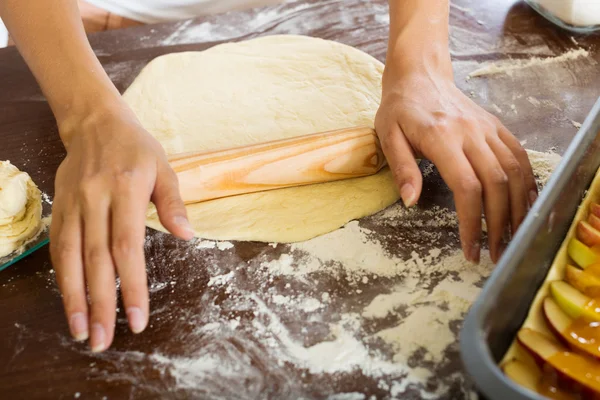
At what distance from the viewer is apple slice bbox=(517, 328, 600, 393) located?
79cm

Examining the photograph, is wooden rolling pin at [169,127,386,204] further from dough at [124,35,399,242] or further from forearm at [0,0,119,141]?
forearm at [0,0,119,141]

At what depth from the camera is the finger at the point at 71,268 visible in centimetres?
99

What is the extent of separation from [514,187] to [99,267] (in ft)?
2.70

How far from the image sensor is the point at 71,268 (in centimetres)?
103

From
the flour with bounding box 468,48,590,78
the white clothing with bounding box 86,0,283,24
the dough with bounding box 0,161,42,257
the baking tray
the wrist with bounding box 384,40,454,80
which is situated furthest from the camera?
the white clothing with bounding box 86,0,283,24

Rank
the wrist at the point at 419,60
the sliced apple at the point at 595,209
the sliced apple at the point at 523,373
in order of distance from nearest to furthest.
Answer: the sliced apple at the point at 523,373, the sliced apple at the point at 595,209, the wrist at the point at 419,60

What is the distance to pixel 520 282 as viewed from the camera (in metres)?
0.89

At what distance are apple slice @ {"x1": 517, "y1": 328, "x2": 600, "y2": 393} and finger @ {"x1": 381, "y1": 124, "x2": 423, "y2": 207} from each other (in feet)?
1.18

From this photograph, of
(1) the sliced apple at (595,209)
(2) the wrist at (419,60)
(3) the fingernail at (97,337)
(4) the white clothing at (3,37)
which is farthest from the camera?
A: (4) the white clothing at (3,37)

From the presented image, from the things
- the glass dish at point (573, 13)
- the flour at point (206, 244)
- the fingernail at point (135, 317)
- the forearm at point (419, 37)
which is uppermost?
the forearm at point (419, 37)

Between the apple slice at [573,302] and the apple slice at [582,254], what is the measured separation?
0.06 meters

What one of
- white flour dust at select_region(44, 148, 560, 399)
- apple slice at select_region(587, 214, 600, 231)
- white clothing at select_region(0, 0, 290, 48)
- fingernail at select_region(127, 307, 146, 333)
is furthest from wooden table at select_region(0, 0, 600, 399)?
white clothing at select_region(0, 0, 290, 48)

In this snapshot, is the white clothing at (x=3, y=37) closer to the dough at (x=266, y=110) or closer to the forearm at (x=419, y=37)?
the dough at (x=266, y=110)

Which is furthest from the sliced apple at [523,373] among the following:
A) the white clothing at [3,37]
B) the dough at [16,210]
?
the white clothing at [3,37]
